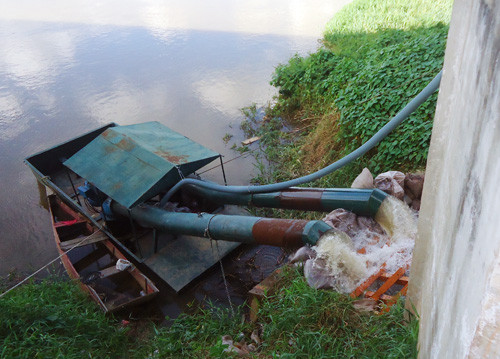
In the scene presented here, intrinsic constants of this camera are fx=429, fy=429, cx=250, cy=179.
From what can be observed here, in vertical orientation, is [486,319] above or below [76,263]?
above

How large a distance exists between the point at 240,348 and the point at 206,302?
203cm

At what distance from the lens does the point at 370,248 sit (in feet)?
16.4

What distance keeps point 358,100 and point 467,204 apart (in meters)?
6.16

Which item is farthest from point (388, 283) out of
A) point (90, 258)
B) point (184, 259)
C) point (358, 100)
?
point (90, 258)

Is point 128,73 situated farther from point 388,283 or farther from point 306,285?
point 388,283

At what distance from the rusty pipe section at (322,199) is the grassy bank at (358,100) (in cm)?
164

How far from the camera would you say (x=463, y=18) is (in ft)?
7.90

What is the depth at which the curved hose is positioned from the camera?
4.00m

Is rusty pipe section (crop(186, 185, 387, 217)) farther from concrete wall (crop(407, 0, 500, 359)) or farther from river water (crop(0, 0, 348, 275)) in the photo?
river water (crop(0, 0, 348, 275))

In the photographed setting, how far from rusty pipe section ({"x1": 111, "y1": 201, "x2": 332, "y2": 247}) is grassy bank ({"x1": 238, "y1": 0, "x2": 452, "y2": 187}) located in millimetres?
2563

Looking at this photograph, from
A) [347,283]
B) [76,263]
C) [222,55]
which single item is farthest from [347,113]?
[222,55]

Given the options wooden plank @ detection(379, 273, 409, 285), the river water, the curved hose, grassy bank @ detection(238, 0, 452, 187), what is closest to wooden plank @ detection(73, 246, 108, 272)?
the river water

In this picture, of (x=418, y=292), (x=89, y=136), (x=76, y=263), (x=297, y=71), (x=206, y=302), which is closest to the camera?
(x=418, y=292)

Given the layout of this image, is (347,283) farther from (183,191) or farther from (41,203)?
(41,203)
